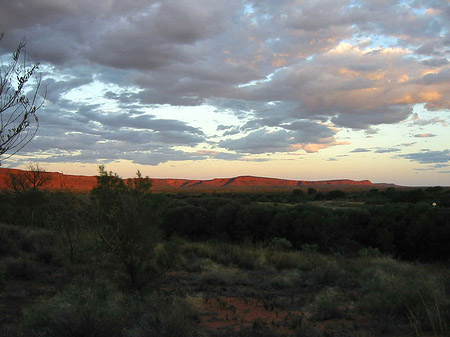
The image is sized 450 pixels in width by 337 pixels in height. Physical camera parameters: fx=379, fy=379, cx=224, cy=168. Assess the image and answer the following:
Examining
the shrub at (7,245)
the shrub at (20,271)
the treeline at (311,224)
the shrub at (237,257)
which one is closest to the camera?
the shrub at (20,271)

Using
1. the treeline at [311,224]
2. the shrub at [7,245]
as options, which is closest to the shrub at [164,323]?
the shrub at [7,245]

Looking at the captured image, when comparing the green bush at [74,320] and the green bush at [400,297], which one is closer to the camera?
the green bush at [74,320]

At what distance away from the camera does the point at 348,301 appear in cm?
884

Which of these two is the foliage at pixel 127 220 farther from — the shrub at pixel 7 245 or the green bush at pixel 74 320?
the shrub at pixel 7 245

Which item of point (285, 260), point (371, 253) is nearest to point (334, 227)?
point (371, 253)

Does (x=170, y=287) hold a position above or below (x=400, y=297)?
below

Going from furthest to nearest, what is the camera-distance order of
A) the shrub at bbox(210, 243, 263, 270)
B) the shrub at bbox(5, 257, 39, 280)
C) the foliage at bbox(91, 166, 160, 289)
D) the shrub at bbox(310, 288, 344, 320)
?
the shrub at bbox(210, 243, 263, 270), the shrub at bbox(5, 257, 39, 280), the foliage at bbox(91, 166, 160, 289), the shrub at bbox(310, 288, 344, 320)

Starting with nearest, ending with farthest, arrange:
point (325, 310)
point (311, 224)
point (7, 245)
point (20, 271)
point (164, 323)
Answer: point (164, 323)
point (325, 310)
point (20, 271)
point (7, 245)
point (311, 224)

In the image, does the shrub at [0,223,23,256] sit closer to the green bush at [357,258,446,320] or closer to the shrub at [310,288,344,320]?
the shrub at [310,288,344,320]

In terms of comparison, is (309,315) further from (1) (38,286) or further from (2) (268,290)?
(1) (38,286)

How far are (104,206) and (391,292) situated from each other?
6.46 meters

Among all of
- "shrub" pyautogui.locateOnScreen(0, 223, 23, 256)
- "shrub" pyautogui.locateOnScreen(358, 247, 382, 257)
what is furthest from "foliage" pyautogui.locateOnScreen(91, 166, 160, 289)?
"shrub" pyautogui.locateOnScreen(358, 247, 382, 257)

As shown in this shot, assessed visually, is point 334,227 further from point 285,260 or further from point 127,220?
point 127,220

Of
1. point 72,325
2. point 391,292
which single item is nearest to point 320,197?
point 391,292
